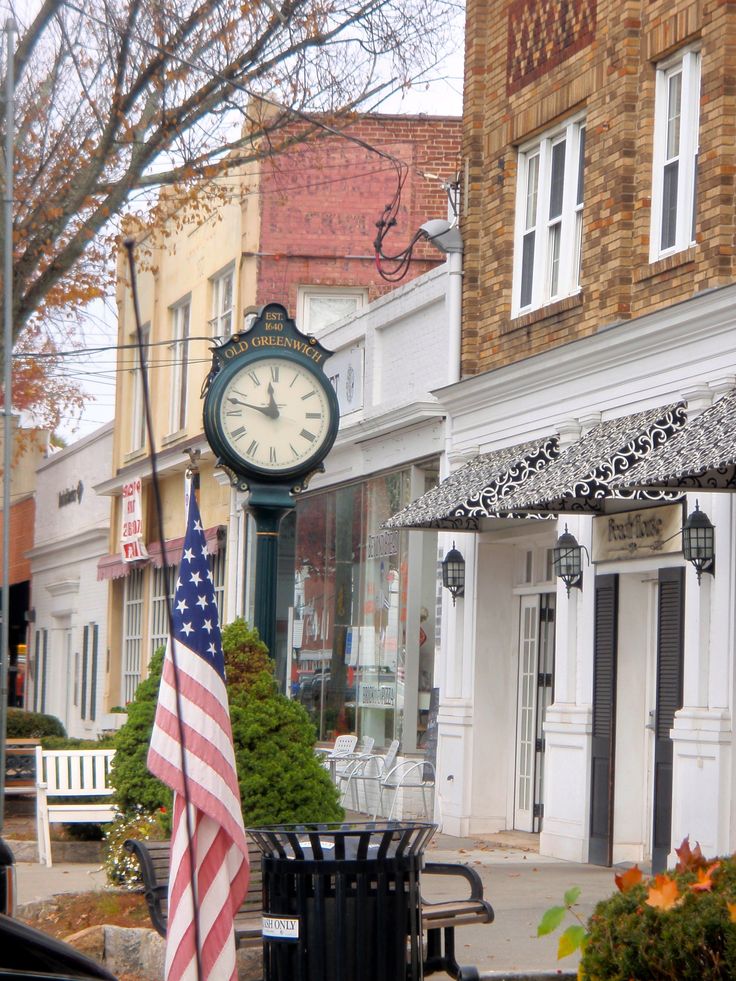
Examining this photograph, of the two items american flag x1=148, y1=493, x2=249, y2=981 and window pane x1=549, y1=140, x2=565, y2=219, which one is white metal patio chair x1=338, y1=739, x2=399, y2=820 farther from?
american flag x1=148, y1=493, x2=249, y2=981

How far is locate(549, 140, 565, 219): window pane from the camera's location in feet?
55.4

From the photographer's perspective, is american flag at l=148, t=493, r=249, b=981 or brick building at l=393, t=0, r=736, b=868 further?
brick building at l=393, t=0, r=736, b=868

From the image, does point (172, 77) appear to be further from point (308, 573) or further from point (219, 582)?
point (219, 582)

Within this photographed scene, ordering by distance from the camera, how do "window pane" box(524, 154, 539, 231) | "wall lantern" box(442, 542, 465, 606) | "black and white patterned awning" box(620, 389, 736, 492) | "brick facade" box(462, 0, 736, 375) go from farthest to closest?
"wall lantern" box(442, 542, 465, 606)
"window pane" box(524, 154, 539, 231)
"brick facade" box(462, 0, 736, 375)
"black and white patterned awning" box(620, 389, 736, 492)

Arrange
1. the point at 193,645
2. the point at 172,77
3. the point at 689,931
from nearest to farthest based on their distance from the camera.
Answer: the point at 689,931 < the point at 193,645 < the point at 172,77

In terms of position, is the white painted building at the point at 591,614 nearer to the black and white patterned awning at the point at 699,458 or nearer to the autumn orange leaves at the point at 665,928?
the black and white patterned awning at the point at 699,458

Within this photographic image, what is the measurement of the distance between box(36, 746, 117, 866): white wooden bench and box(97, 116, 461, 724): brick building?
7.43 m

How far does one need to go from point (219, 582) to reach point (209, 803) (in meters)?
20.0

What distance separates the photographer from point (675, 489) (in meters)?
12.5

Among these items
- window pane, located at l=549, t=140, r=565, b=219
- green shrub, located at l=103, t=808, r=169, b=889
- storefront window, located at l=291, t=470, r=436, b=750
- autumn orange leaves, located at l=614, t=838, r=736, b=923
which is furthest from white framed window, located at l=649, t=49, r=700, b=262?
autumn orange leaves, located at l=614, t=838, r=736, b=923

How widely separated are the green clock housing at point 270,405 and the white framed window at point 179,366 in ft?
54.8

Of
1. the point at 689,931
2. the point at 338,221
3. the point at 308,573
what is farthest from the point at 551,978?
the point at 338,221

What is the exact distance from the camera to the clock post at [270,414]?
470 inches

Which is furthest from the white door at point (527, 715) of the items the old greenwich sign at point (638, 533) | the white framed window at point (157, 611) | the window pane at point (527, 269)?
the white framed window at point (157, 611)
